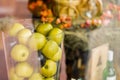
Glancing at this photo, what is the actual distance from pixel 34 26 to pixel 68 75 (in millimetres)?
212

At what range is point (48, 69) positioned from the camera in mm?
788

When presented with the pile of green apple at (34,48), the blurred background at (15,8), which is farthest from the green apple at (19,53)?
the blurred background at (15,8)

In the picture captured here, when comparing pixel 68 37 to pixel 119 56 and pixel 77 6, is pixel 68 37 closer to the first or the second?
pixel 77 6

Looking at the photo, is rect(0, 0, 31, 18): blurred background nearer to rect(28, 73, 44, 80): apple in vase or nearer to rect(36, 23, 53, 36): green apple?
rect(36, 23, 53, 36): green apple

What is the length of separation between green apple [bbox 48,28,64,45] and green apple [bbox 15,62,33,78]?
12cm

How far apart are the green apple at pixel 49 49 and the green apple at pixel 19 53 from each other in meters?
0.06

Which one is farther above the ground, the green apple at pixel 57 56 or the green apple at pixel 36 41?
the green apple at pixel 36 41

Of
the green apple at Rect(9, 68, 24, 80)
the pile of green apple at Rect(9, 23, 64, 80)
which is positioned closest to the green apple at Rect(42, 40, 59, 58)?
the pile of green apple at Rect(9, 23, 64, 80)

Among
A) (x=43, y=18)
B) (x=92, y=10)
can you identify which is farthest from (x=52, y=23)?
(x=92, y=10)

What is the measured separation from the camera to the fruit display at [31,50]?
30.1 inches

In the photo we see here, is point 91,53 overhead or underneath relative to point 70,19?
underneath

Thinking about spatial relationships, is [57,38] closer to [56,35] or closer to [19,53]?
[56,35]

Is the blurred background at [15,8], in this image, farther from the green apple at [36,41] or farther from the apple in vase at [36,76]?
the apple in vase at [36,76]

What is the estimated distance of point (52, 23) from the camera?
80 cm
